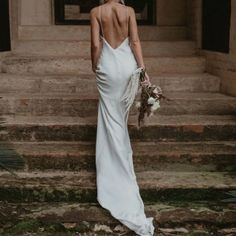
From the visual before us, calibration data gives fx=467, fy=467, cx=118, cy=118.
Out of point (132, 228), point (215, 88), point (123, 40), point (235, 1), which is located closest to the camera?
point (132, 228)

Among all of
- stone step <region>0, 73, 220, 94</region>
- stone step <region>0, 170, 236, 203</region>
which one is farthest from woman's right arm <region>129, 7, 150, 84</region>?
stone step <region>0, 73, 220, 94</region>

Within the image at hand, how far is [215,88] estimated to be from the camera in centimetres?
695

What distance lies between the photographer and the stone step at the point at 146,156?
16.9ft

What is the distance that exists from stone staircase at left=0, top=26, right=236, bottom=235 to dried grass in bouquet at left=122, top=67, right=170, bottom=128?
73 centimetres

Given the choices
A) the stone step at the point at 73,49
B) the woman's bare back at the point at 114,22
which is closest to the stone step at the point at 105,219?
the woman's bare back at the point at 114,22

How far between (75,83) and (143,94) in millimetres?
2299

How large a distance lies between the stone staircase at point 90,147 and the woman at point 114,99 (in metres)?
0.20

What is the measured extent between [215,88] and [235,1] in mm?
1302

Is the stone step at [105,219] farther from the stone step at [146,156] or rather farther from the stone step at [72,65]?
the stone step at [72,65]

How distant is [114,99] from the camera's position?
4.76 metres

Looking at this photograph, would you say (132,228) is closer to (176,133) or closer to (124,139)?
(124,139)

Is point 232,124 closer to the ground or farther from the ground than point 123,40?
closer to the ground

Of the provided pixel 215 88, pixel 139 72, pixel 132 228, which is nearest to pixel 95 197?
pixel 132 228

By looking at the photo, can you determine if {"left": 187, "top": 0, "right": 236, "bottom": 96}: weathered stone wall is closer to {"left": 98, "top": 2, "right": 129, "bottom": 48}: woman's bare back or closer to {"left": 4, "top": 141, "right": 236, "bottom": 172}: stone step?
{"left": 4, "top": 141, "right": 236, "bottom": 172}: stone step
